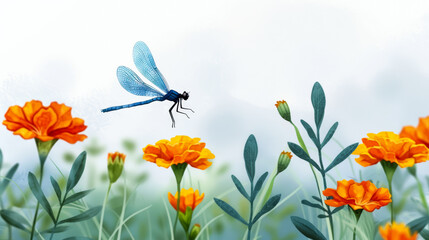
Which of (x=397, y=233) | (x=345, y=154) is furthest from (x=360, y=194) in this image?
(x=397, y=233)

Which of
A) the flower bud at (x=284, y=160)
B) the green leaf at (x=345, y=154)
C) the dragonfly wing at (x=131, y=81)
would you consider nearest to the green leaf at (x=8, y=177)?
the dragonfly wing at (x=131, y=81)

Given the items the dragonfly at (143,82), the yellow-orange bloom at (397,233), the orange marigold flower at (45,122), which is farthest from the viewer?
the dragonfly at (143,82)

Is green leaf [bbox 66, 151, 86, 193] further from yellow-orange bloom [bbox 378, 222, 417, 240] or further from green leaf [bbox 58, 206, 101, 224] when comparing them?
yellow-orange bloom [bbox 378, 222, 417, 240]

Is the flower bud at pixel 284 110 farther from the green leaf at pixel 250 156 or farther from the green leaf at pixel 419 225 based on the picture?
the green leaf at pixel 419 225

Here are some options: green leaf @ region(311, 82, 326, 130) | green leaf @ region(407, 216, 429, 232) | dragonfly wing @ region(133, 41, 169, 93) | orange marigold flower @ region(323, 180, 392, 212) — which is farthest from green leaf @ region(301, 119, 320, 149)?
dragonfly wing @ region(133, 41, 169, 93)

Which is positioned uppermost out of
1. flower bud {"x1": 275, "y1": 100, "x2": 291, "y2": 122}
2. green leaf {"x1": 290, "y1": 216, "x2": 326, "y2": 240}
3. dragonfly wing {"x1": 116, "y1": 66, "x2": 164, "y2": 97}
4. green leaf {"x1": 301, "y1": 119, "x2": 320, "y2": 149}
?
dragonfly wing {"x1": 116, "y1": 66, "x2": 164, "y2": 97}

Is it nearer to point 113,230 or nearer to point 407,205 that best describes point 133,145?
point 113,230

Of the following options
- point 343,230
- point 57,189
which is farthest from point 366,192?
point 57,189
